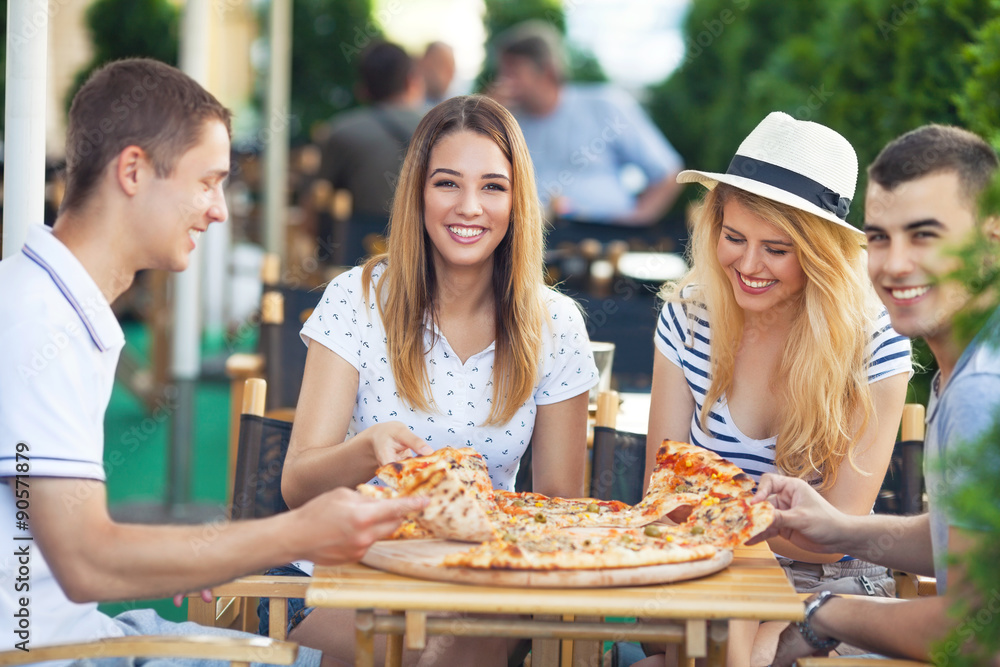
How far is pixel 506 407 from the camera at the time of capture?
2.85 meters

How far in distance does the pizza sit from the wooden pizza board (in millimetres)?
15

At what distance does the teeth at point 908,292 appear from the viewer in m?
2.06

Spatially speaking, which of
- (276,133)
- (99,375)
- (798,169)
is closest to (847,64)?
(798,169)

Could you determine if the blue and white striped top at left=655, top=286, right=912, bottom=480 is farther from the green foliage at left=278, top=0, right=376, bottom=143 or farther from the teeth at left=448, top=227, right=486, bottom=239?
the green foliage at left=278, top=0, right=376, bottom=143

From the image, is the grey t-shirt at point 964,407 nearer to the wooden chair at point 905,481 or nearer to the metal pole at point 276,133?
the wooden chair at point 905,481

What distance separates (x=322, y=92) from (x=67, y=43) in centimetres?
323

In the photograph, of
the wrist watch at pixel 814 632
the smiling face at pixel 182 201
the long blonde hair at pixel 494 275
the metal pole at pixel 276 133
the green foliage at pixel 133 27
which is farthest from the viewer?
the green foliage at pixel 133 27

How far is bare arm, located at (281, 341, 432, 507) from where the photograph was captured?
2.58 metres

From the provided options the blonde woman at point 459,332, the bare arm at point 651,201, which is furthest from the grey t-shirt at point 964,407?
the bare arm at point 651,201

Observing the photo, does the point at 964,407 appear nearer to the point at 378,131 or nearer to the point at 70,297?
the point at 70,297

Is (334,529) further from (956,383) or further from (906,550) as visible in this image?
(906,550)

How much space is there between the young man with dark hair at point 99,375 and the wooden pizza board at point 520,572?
4.1 inches

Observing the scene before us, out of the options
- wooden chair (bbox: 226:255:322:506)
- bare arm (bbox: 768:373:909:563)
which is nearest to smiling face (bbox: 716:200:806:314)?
bare arm (bbox: 768:373:909:563)

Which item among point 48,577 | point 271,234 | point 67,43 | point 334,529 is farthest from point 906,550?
point 67,43
